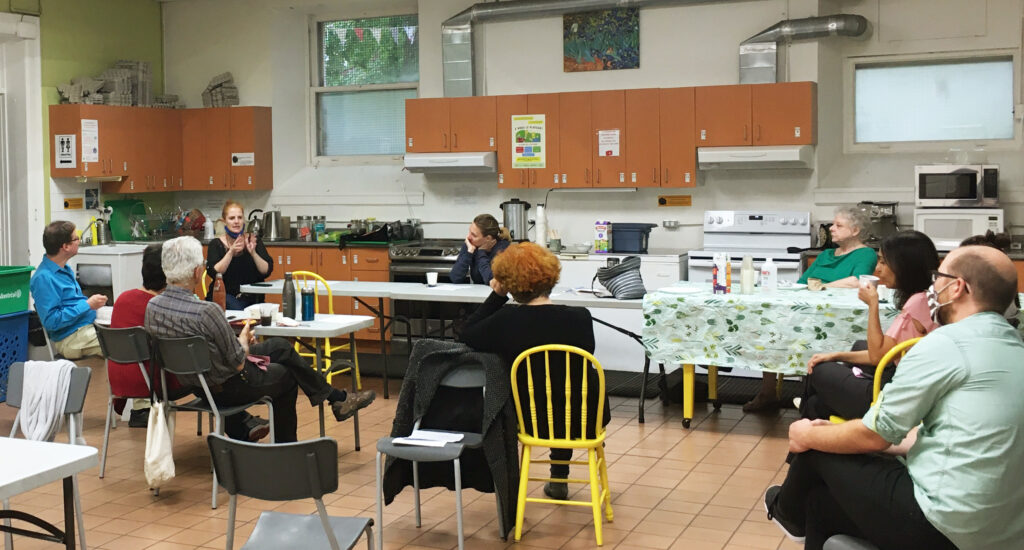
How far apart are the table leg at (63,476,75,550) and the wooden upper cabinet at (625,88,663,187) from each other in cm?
589

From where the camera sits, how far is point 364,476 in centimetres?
518

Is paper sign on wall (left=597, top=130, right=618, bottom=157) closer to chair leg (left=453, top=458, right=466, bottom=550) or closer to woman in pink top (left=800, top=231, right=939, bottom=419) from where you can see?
woman in pink top (left=800, top=231, right=939, bottom=419)

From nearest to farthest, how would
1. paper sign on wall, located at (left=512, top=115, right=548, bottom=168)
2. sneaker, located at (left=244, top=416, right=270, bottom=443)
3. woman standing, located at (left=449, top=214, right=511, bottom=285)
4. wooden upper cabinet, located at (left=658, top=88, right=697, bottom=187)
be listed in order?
sneaker, located at (left=244, top=416, right=270, bottom=443)
woman standing, located at (left=449, top=214, right=511, bottom=285)
wooden upper cabinet, located at (left=658, top=88, right=697, bottom=187)
paper sign on wall, located at (left=512, top=115, right=548, bottom=168)

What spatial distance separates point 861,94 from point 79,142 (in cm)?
659

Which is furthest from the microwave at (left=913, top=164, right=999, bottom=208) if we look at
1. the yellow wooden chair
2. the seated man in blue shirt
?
the seated man in blue shirt

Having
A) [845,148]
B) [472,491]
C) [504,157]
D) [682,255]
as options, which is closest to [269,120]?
[504,157]

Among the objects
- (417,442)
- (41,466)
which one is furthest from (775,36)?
(41,466)

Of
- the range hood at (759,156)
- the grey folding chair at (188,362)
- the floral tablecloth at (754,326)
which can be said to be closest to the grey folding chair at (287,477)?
the grey folding chair at (188,362)

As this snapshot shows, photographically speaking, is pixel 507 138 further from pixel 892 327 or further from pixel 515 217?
pixel 892 327

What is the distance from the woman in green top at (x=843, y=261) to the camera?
241 inches

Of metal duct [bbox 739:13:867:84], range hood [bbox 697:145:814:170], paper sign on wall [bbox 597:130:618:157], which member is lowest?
range hood [bbox 697:145:814:170]

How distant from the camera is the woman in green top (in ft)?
20.0

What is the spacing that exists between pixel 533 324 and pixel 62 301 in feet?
11.3

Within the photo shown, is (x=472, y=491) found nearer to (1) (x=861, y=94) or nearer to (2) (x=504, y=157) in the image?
(2) (x=504, y=157)
